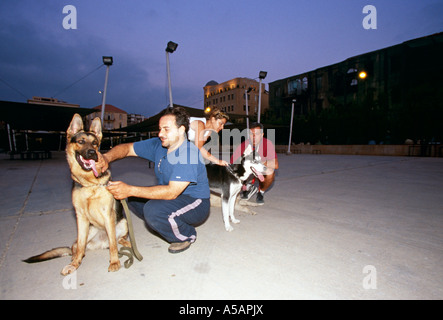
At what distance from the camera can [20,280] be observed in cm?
188

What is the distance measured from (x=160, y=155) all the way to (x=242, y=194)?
2802 millimetres

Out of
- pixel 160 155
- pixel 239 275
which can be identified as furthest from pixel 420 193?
pixel 160 155

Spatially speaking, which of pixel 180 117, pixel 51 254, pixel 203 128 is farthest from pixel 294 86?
pixel 51 254

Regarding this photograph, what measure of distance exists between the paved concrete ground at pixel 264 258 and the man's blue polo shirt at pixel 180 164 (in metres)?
0.71

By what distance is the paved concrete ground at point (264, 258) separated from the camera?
174 cm

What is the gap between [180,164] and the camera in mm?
2207

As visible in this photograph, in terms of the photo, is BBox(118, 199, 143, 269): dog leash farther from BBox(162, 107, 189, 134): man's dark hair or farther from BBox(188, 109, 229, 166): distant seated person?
BBox(188, 109, 229, 166): distant seated person

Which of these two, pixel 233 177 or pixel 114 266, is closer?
pixel 114 266

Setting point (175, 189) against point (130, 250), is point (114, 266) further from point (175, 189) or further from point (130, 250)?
point (175, 189)

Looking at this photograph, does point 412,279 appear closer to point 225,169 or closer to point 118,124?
point 225,169

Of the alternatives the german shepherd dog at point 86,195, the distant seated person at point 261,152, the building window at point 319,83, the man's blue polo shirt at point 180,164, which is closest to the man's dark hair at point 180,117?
the man's blue polo shirt at point 180,164

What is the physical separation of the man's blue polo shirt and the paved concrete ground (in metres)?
0.71

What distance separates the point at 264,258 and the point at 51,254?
2199 millimetres
